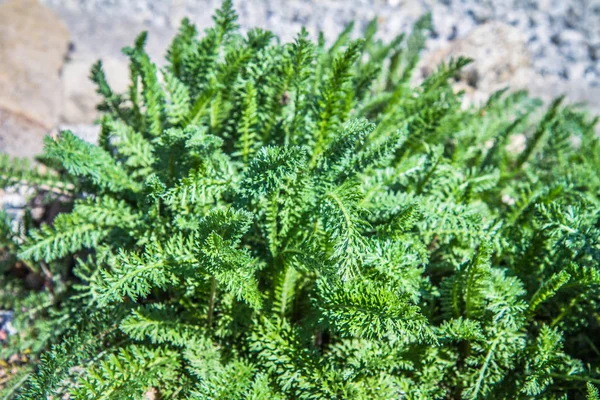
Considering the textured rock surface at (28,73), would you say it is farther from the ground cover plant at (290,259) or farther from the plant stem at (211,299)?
the plant stem at (211,299)

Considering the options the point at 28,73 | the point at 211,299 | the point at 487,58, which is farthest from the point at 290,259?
the point at 487,58

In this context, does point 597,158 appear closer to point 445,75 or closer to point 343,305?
point 445,75

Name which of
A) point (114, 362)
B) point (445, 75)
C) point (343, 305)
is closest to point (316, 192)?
point (343, 305)

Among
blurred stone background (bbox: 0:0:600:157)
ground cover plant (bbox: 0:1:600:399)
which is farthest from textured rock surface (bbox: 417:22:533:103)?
ground cover plant (bbox: 0:1:600:399)

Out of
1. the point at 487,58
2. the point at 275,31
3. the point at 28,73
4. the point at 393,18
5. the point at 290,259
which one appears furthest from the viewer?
the point at 393,18

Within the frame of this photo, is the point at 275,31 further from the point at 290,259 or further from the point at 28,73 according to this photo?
the point at 290,259
